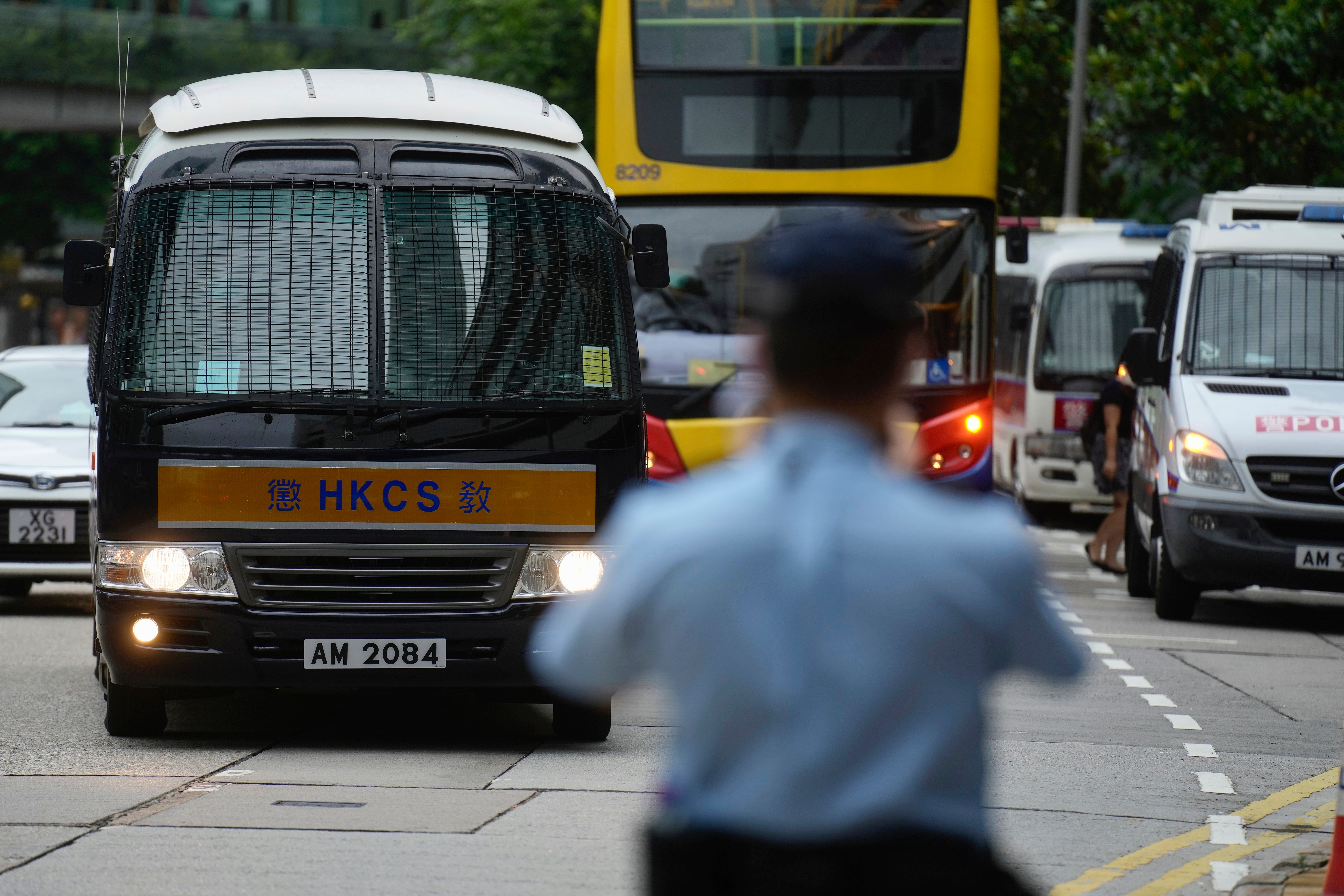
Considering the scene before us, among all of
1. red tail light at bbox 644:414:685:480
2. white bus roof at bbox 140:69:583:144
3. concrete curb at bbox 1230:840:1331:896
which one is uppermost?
white bus roof at bbox 140:69:583:144

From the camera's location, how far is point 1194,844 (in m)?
6.80

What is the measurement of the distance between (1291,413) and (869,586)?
11.7 metres

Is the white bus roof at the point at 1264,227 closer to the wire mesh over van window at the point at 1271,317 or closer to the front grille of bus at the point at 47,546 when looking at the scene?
the wire mesh over van window at the point at 1271,317

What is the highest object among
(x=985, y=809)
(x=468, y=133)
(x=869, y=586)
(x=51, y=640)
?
(x=468, y=133)

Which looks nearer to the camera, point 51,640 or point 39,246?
point 51,640

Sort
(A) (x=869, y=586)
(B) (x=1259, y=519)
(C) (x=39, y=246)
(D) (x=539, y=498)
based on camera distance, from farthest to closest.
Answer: (C) (x=39, y=246), (B) (x=1259, y=519), (D) (x=539, y=498), (A) (x=869, y=586)

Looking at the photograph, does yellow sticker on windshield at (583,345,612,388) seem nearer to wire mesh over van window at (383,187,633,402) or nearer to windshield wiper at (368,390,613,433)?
wire mesh over van window at (383,187,633,402)

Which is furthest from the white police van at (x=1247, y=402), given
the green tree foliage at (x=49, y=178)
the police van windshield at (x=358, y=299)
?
the green tree foliage at (x=49, y=178)

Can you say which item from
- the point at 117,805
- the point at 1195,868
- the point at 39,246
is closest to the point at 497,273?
the point at 117,805

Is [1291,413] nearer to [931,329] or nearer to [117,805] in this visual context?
[931,329]

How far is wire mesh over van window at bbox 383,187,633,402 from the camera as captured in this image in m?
8.20

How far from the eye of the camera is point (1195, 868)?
642 cm

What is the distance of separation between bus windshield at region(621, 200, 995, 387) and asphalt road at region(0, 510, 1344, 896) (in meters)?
3.35

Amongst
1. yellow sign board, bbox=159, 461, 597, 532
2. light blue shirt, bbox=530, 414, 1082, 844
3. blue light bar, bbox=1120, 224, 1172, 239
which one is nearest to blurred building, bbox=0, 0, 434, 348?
blue light bar, bbox=1120, 224, 1172, 239
